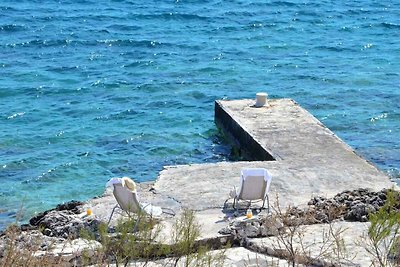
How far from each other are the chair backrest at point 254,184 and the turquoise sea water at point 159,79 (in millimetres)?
4431

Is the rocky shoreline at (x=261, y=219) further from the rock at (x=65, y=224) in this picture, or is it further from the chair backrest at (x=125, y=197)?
the chair backrest at (x=125, y=197)

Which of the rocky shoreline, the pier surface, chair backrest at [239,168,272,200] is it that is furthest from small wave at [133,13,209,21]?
chair backrest at [239,168,272,200]

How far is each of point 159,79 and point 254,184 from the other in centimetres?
1258

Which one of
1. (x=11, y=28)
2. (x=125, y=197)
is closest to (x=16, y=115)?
(x=11, y=28)

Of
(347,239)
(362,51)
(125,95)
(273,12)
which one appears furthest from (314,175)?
(273,12)

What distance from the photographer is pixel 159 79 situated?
25375 mm

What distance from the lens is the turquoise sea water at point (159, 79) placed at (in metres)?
18.9

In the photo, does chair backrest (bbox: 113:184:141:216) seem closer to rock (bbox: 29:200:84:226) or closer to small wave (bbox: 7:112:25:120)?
rock (bbox: 29:200:84:226)

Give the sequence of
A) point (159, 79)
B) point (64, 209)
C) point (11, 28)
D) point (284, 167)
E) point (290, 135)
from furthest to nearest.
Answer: point (11, 28)
point (159, 79)
point (290, 135)
point (284, 167)
point (64, 209)

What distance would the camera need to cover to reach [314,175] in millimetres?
15172

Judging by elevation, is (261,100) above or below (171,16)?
above

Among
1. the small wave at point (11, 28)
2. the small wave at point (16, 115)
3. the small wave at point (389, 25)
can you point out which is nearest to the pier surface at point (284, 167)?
the small wave at point (16, 115)

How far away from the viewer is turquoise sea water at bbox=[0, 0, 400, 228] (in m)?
18.9

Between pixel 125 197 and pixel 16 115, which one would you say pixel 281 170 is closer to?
pixel 125 197
